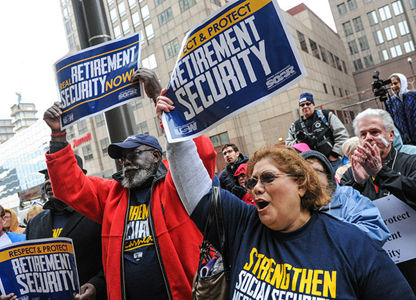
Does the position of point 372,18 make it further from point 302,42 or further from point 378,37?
point 302,42

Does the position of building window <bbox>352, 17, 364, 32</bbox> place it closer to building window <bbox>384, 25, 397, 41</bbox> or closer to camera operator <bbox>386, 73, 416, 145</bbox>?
building window <bbox>384, 25, 397, 41</bbox>

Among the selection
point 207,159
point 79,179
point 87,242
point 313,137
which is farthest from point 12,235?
point 313,137

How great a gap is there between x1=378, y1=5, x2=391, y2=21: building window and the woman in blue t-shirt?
57735 millimetres

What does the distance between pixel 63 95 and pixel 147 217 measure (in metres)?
1.27

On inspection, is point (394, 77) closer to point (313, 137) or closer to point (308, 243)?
point (313, 137)

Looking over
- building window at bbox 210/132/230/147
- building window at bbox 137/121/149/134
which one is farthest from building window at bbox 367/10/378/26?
building window at bbox 137/121/149/134

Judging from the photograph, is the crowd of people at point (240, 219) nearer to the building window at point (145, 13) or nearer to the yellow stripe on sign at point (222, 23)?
the yellow stripe on sign at point (222, 23)

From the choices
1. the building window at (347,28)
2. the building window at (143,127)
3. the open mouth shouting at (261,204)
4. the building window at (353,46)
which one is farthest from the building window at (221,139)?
the building window at (347,28)

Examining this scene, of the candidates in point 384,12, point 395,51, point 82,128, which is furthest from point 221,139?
point 384,12

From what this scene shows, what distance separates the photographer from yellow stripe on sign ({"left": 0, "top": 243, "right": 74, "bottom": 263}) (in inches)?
87.4

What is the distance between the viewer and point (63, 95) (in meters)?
2.76

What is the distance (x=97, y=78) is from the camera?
8.93 ft

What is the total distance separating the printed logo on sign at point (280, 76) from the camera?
63.7 inches

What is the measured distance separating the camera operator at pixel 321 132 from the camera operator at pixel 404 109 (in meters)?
0.95
